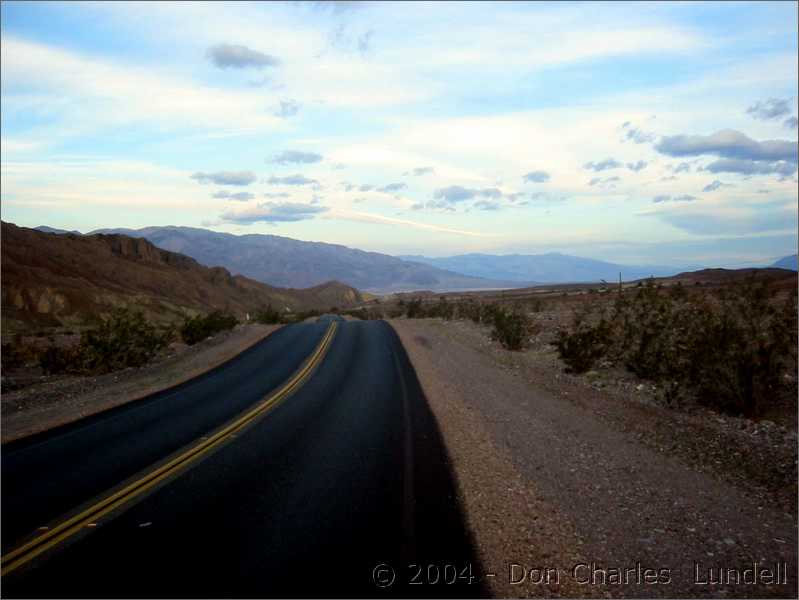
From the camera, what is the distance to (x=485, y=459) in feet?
30.0

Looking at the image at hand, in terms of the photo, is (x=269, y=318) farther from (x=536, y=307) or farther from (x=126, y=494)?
(x=126, y=494)

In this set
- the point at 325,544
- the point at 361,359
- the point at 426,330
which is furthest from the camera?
the point at 426,330

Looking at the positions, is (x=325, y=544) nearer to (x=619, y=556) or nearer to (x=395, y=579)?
(x=395, y=579)

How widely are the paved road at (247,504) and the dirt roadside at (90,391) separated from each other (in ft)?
4.14

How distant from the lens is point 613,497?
739 cm

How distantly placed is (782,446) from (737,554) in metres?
4.41

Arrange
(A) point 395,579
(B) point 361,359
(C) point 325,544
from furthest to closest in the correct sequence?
(B) point 361,359
(C) point 325,544
(A) point 395,579

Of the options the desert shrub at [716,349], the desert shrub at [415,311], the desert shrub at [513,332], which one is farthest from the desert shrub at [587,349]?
the desert shrub at [415,311]

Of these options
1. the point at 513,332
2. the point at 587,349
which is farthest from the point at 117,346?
the point at 587,349

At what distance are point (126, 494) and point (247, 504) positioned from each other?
5.25 feet

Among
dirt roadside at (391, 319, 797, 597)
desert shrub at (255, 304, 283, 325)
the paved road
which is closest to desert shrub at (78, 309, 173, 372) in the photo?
the paved road

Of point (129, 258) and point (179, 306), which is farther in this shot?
point (129, 258)

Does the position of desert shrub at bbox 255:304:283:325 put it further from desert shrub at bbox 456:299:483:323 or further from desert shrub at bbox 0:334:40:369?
desert shrub at bbox 0:334:40:369

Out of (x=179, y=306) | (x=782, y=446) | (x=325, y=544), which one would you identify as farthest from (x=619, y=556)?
(x=179, y=306)
